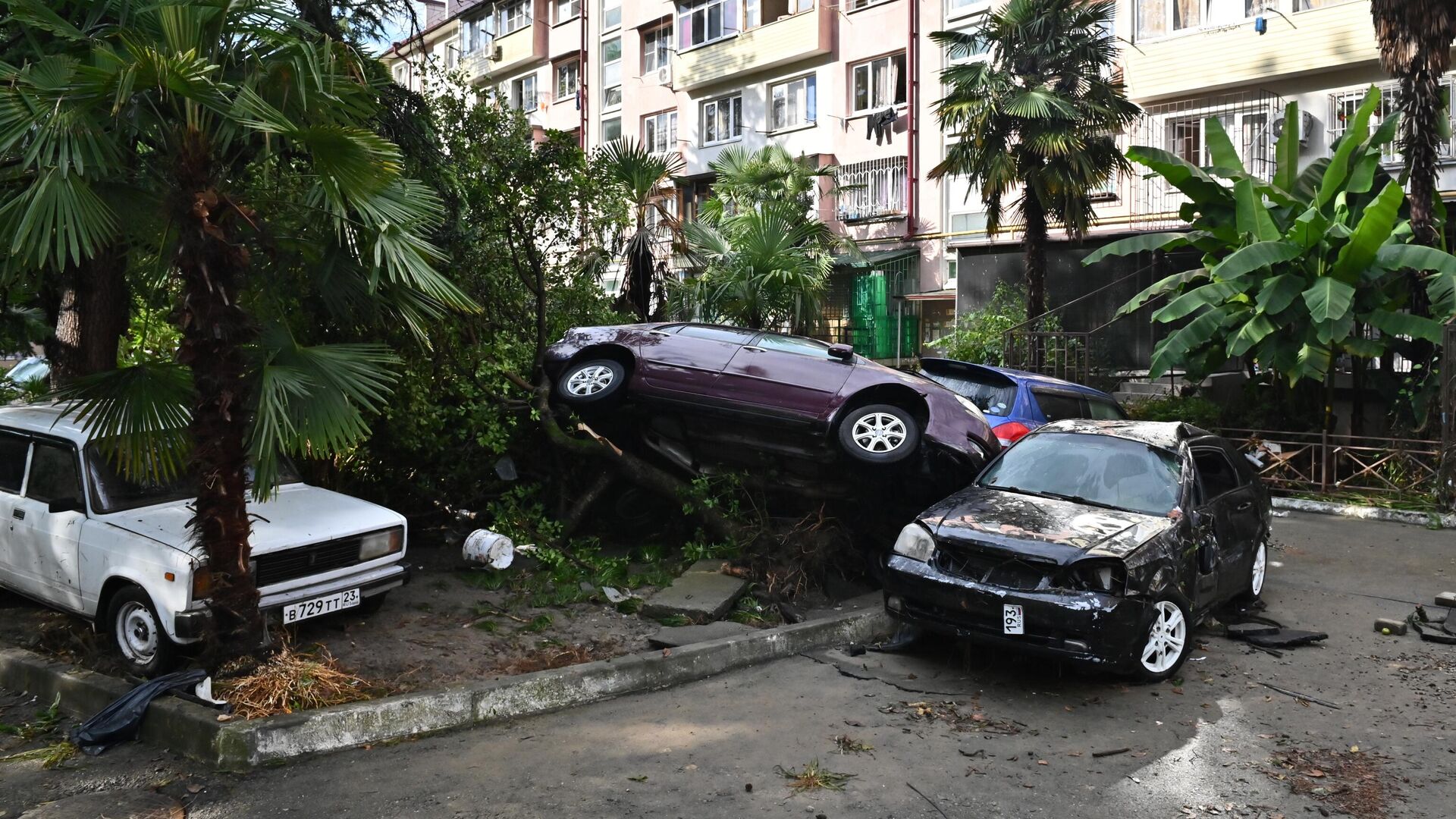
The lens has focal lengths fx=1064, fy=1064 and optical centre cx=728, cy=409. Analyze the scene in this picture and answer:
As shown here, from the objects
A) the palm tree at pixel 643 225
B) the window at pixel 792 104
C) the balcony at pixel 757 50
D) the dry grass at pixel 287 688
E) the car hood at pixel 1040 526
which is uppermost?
the balcony at pixel 757 50

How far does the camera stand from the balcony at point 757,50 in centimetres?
2923

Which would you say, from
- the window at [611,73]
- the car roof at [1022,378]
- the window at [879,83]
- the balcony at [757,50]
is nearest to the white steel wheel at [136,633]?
the car roof at [1022,378]

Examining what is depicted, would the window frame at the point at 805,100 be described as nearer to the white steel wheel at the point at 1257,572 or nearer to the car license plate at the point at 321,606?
the white steel wheel at the point at 1257,572

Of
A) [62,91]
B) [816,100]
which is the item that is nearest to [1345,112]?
[816,100]

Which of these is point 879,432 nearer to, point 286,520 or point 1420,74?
point 286,520

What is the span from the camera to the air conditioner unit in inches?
816

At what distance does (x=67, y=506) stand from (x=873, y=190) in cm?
2430

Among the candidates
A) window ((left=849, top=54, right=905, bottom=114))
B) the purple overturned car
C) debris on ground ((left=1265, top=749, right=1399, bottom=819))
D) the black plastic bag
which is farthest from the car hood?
window ((left=849, top=54, right=905, bottom=114))

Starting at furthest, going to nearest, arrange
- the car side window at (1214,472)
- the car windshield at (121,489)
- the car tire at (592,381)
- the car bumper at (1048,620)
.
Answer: the car tire at (592,381), the car side window at (1214,472), the car windshield at (121,489), the car bumper at (1048,620)

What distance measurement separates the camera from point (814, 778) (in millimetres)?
5031

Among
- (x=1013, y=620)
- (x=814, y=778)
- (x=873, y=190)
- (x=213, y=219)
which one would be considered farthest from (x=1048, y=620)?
(x=873, y=190)

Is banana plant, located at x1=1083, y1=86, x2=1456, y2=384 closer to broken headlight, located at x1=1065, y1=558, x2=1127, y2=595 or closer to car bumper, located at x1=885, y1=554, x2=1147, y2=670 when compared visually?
broken headlight, located at x1=1065, y1=558, x2=1127, y2=595

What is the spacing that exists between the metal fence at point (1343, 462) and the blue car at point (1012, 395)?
14.7 feet

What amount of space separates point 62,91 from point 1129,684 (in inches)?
267
